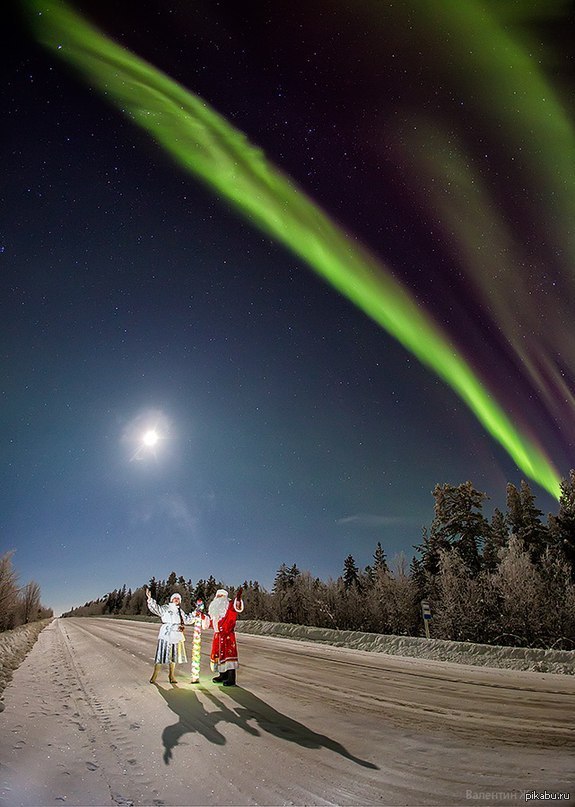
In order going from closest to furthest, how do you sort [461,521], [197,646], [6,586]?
[197,646]
[461,521]
[6,586]

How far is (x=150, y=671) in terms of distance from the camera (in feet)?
34.5

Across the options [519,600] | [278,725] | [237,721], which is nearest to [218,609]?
[237,721]

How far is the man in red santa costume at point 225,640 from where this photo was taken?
8461 mm

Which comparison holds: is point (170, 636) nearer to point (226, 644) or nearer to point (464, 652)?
point (226, 644)

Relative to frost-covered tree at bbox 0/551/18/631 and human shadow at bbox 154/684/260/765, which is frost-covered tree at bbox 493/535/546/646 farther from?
frost-covered tree at bbox 0/551/18/631

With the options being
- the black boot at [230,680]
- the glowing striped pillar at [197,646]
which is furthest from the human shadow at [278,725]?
the glowing striped pillar at [197,646]

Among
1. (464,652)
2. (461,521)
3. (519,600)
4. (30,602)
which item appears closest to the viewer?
(464,652)

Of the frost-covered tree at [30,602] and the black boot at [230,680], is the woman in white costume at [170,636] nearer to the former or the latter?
the black boot at [230,680]

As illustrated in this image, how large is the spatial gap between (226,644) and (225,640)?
79mm

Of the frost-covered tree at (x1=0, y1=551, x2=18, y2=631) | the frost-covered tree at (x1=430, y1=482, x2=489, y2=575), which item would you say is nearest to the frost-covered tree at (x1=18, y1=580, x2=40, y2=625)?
the frost-covered tree at (x1=0, y1=551, x2=18, y2=631)

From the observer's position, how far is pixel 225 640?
8.69 meters

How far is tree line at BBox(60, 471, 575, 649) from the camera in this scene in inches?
828

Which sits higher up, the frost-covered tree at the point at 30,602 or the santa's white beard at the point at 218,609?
the santa's white beard at the point at 218,609

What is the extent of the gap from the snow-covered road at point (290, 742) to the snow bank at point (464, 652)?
3.46 meters
